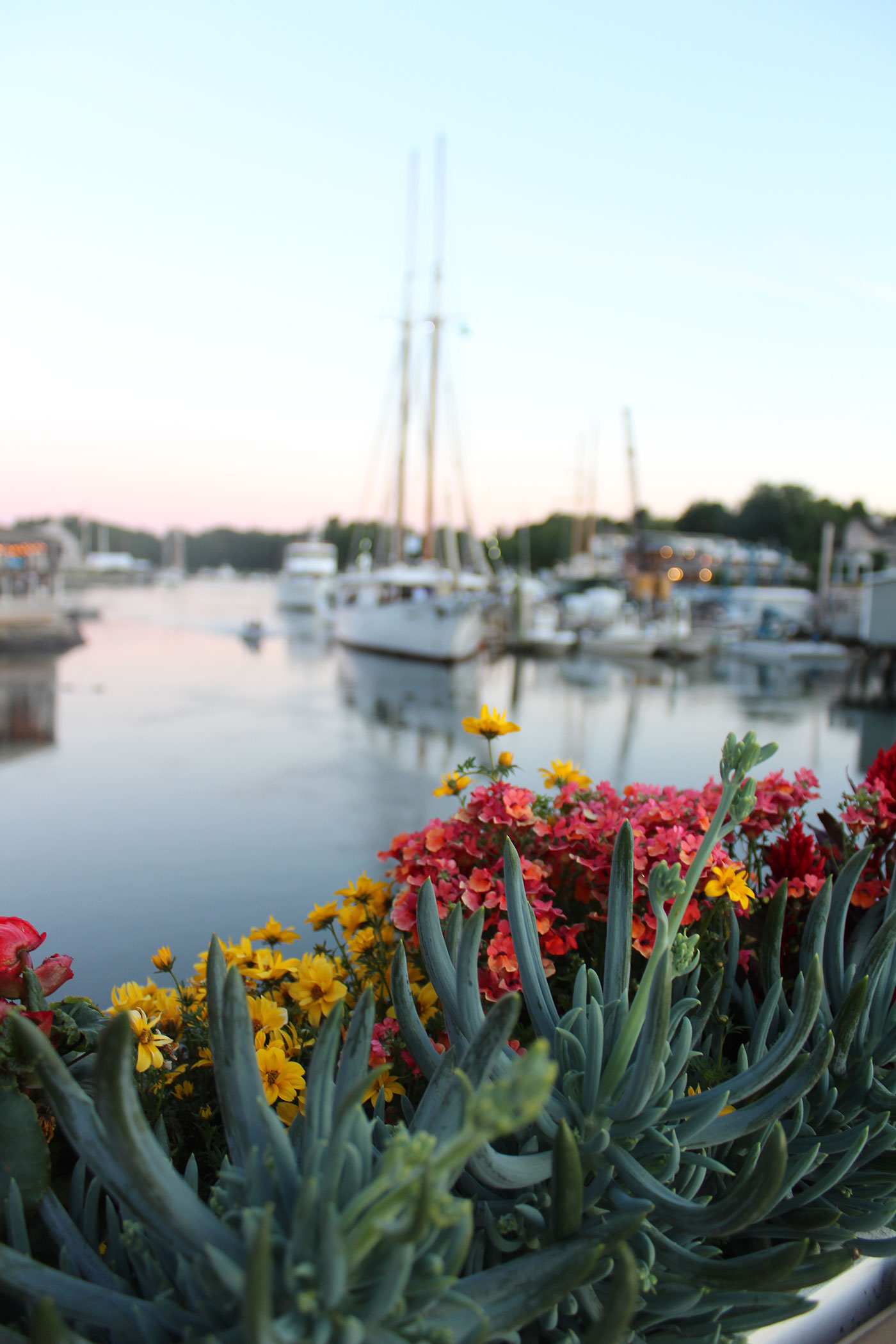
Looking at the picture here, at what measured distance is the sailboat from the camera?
25750mm

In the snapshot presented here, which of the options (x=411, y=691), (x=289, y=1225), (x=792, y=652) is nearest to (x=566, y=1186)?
(x=289, y=1225)

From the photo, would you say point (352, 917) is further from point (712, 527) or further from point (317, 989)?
point (712, 527)

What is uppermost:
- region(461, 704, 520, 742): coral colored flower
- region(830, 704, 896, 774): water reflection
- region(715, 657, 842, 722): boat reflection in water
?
region(461, 704, 520, 742): coral colored flower

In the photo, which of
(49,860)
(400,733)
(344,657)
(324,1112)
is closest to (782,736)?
(400,733)

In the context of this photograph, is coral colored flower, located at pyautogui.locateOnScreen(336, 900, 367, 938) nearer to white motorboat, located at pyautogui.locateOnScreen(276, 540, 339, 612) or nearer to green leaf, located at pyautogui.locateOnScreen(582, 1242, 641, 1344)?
green leaf, located at pyautogui.locateOnScreen(582, 1242, 641, 1344)

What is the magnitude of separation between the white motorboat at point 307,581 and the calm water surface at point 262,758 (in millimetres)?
32760

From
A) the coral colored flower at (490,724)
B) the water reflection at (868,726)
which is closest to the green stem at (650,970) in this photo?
the coral colored flower at (490,724)

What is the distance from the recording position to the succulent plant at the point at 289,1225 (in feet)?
3.04

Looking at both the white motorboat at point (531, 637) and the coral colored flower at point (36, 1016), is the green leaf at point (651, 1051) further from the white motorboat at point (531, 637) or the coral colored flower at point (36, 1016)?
the white motorboat at point (531, 637)

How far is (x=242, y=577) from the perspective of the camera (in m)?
172

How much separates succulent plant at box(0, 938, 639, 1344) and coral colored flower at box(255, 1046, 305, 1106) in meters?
0.24

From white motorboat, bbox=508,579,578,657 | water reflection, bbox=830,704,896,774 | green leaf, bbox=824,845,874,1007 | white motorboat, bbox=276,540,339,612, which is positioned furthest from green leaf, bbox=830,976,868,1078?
white motorboat, bbox=276,540,339,612

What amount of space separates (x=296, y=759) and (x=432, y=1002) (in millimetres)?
9519

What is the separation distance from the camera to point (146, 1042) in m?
1.66
